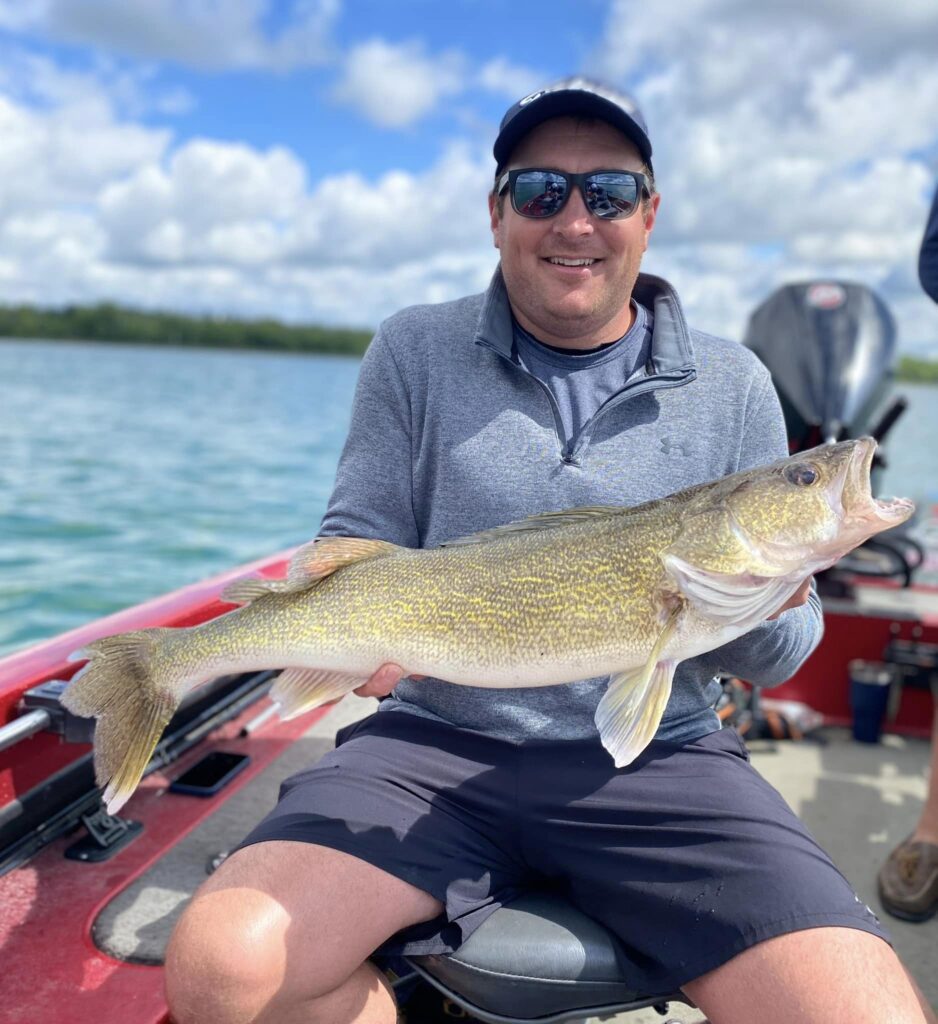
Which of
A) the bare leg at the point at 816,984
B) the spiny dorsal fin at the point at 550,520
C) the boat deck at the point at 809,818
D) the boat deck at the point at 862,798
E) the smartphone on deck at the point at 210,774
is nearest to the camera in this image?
the bare leg at the point at 816,984

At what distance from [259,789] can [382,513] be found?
1.40 meters

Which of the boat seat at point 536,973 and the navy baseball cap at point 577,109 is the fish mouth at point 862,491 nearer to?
the boat seat at point 536,973

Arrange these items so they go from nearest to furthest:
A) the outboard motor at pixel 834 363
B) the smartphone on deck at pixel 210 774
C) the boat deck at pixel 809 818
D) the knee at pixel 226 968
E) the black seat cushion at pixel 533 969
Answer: the knee at pixel 226 968 < the black seat cushion at pixel 533 969 < the boat deck at pixel 809 818 < the smartphone on deck at pixel 210 774 < the outboard motor at pixel 834 363

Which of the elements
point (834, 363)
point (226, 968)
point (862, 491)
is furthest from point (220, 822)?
point (834, 363)

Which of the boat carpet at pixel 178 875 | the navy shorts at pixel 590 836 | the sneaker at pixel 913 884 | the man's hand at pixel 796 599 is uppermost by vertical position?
the man's hand at pixel 796 599

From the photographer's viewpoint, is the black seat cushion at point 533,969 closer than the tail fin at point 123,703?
Yes

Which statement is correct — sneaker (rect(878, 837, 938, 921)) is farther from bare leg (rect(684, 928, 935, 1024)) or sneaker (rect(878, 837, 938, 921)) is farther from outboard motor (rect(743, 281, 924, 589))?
outboard motor (rect(743, 281, 924, 589))

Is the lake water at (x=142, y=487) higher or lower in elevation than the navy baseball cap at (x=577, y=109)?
lower

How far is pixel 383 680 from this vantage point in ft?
7.95

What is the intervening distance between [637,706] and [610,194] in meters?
1.55

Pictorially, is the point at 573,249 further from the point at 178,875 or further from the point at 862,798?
the point at 862,798

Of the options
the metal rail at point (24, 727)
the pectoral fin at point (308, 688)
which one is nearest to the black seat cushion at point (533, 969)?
the pectoral fin at point (308, 688)

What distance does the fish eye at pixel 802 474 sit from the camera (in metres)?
2.20

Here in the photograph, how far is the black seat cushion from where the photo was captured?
210 centimetres
